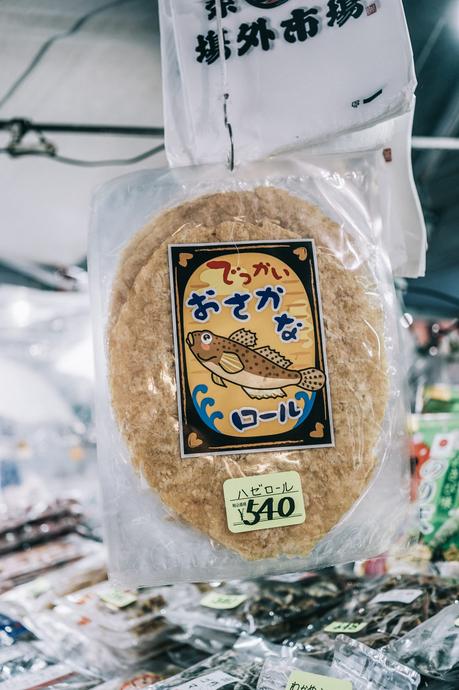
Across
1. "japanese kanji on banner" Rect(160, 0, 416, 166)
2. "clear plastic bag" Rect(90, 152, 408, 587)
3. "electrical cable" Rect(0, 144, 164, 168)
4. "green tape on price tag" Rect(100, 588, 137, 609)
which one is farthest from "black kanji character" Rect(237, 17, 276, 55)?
"green tape on price tag" Rect(100, 588, 137, 609)

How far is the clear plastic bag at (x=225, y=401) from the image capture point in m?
0.78

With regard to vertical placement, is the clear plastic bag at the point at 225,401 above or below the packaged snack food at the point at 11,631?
above

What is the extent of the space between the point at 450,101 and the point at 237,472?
1355 millimetres

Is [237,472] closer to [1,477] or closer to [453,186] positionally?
[453,186]

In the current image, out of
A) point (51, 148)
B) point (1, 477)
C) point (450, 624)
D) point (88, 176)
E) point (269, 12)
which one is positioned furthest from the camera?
point (1, 477)

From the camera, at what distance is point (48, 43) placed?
1624mm

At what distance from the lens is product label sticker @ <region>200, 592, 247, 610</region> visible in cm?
146

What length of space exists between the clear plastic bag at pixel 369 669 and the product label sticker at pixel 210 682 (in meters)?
0.18

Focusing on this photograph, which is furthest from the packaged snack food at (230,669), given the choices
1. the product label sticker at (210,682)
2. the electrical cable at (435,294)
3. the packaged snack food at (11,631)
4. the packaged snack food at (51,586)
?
the electrical cable at (435,294)

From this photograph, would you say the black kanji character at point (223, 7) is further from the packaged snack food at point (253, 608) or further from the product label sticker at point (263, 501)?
the packaged snack food at point (253, 608)

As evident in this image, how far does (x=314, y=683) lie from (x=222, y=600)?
560 millimetres

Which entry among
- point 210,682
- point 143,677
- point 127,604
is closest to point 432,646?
point 210,682

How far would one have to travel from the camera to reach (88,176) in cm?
217

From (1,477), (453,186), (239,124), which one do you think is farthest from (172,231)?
(1,477)
